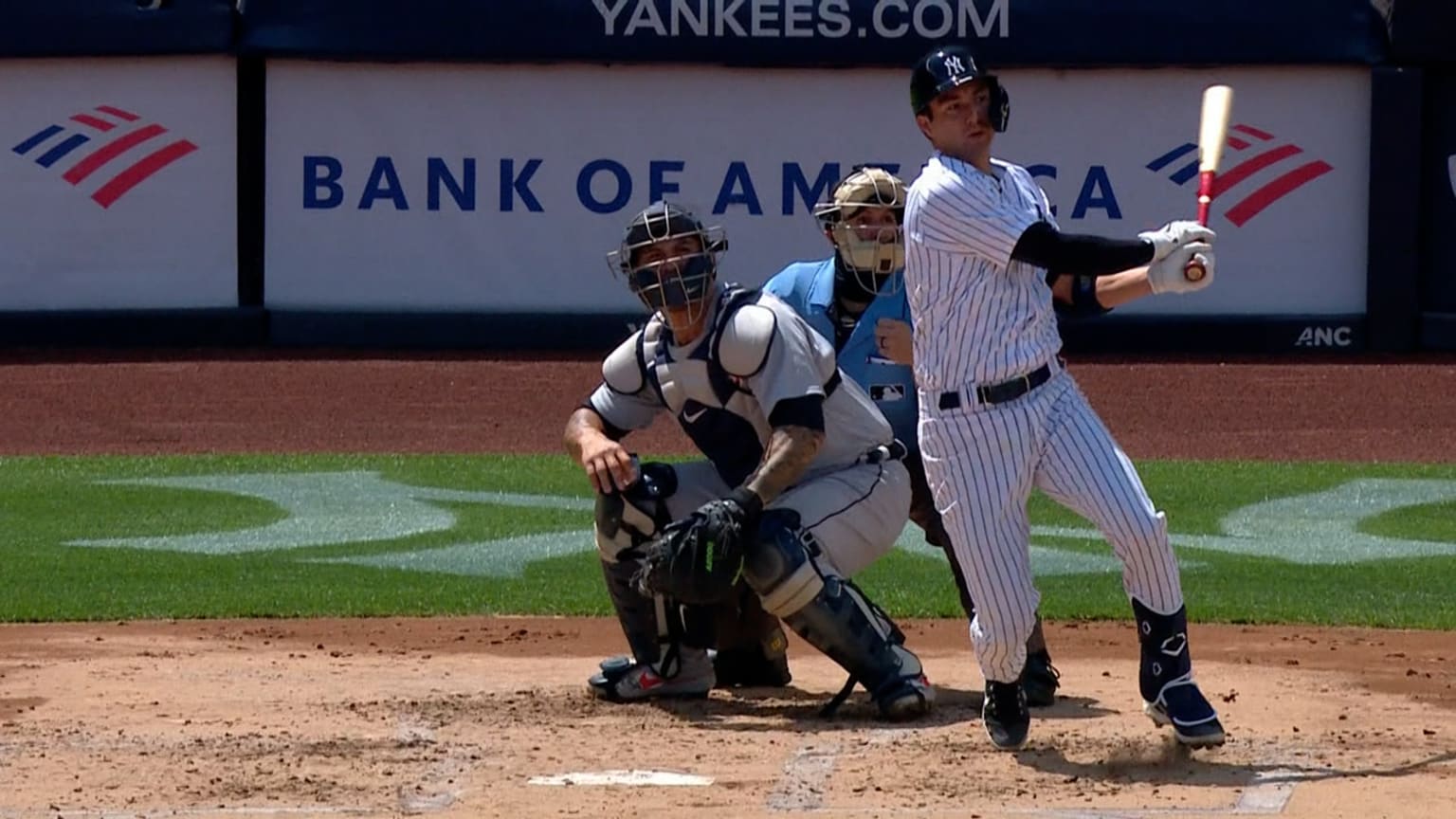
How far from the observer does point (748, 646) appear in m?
6.50

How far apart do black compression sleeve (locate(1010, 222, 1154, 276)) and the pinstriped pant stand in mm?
314

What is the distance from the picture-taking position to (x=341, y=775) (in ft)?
17.1

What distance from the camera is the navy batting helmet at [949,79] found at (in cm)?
519

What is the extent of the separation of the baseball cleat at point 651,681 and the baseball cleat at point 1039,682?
2.89ft

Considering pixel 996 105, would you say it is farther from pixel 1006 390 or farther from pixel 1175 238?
pixel 1006 390

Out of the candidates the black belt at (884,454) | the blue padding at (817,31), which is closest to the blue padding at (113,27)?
the blue padding at (817,31)

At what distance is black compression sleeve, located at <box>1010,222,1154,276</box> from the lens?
5.02 m

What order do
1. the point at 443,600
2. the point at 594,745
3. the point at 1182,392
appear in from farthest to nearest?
the point at 1182,392
the point at 443,600
the point at 594,745

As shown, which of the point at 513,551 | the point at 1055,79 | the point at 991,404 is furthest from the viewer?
the point at 1055,79

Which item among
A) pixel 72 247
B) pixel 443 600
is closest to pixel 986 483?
pixel 443 600

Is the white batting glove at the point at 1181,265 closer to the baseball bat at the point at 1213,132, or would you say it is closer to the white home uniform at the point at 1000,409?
the white home uniform at the point at 1000,409

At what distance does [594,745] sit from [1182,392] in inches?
398

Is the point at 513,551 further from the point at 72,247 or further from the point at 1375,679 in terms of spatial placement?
the point at 72,247

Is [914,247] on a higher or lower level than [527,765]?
higher
